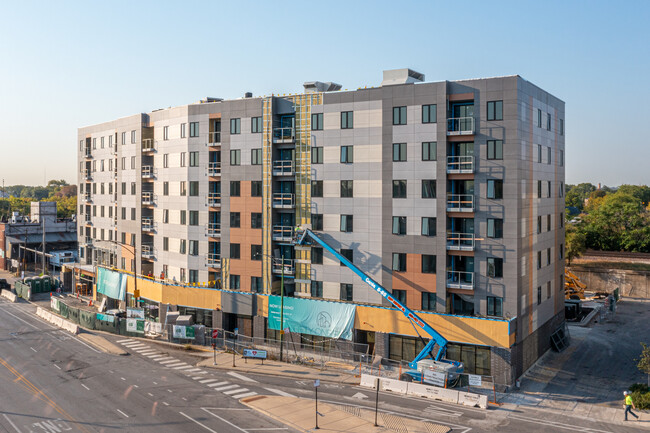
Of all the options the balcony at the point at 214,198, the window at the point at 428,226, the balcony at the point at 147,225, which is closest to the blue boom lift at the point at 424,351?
the window at the point at 428,226

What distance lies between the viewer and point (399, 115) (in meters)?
54.4

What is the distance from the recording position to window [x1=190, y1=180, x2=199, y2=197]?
68.6 metres

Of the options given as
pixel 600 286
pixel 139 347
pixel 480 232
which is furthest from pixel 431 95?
pixel 600 286

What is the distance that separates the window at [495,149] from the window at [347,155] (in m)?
13.8

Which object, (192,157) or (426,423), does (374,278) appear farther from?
(192,157)

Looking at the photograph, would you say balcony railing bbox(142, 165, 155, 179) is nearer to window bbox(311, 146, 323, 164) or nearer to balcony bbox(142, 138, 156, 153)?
balcony bbox(142, 138, 156, 153)

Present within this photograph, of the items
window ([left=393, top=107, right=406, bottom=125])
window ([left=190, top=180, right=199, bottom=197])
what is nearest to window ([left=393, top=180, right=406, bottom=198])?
window ([left=393, top=107, right=406, bottom=125])

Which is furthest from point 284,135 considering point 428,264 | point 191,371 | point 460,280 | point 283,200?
point 191,371

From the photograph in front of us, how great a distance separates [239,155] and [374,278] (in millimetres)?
21537

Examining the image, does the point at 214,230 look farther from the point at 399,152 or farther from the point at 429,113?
the point at 429,113

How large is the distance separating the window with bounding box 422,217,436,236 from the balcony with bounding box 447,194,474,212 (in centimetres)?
200

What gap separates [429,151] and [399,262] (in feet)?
36.8

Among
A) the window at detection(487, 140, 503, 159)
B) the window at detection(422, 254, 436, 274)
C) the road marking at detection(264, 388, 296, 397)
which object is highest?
the window at detection(487, 140, 503, 159)

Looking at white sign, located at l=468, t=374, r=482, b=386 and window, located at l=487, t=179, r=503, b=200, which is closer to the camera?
white sign, located at l=468, t=374, r=482, b=386
